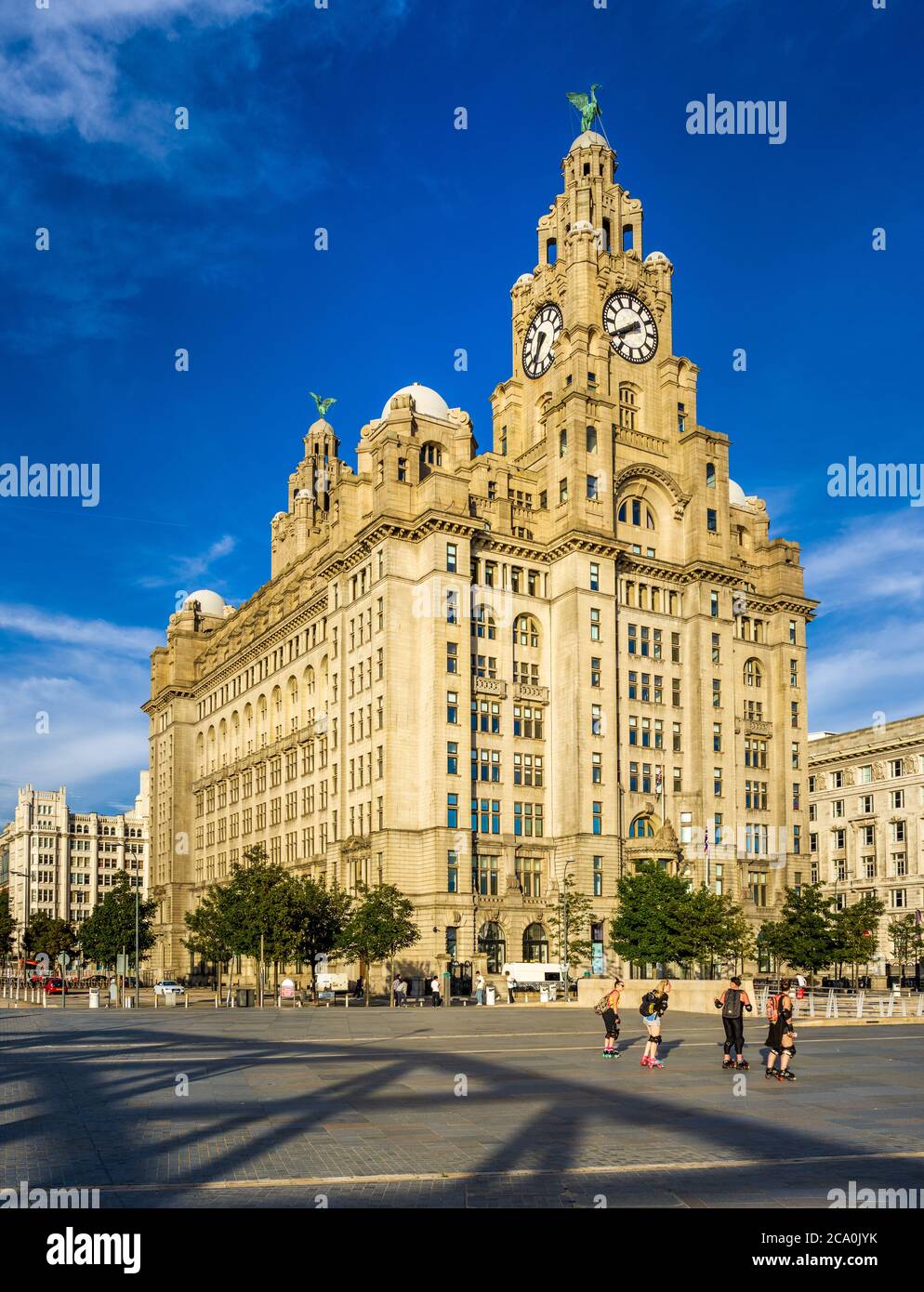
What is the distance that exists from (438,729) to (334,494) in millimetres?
26147

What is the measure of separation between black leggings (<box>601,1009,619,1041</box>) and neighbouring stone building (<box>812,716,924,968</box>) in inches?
3045

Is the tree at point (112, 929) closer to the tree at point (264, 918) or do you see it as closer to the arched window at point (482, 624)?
the tree at point (264, 918)

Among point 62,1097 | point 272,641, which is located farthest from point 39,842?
point 62,1097

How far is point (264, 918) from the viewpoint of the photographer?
→ 6838 centimetres

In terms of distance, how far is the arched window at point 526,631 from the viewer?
8912cm

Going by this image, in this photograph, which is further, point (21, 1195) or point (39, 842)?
point (39, 842)

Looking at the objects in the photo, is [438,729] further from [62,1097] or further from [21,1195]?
[21,1195]

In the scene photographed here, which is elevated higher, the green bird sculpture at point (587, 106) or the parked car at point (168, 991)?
the green bird sculpture at point (587, 106)

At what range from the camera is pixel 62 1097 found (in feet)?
72.4

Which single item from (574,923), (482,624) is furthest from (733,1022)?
(482,624)

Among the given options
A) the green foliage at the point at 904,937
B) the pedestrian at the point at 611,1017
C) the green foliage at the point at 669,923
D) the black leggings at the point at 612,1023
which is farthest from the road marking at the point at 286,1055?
the green foliage at the point at 904,937

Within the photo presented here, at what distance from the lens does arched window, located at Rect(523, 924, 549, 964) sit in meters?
83.8

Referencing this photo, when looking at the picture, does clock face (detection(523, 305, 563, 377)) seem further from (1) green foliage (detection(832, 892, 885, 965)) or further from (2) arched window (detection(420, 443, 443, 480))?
(1) green foliage (detection(832, 892, 885, 965))

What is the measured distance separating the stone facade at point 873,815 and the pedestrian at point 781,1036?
7947 centimetres
